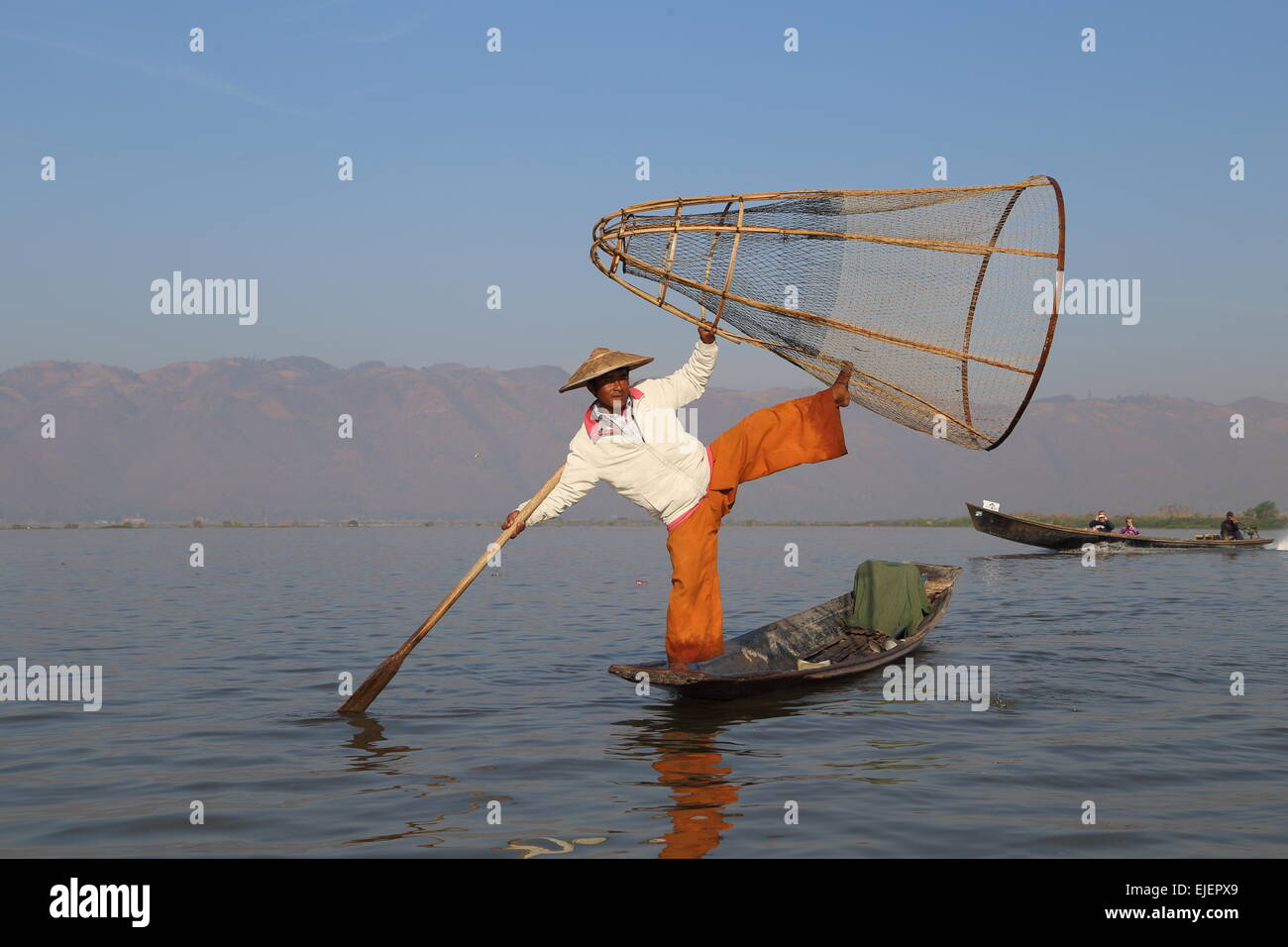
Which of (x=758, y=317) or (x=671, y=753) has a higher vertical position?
(x=758, y=317)

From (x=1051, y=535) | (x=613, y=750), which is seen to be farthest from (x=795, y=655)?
(x=1051, y=535)

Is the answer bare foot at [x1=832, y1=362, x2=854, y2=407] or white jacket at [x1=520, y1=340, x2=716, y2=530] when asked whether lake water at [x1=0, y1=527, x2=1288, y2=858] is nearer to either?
white jacket at [x1=520, y1=340, x2=716, y2=530]

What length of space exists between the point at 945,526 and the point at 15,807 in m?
88.0

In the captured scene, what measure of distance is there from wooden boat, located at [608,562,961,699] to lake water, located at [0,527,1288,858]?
0.23 meters

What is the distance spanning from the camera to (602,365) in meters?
8.36

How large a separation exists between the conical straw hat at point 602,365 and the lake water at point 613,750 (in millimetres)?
2672

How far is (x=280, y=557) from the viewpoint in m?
40.7

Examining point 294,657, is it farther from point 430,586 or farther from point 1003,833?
point 430,586

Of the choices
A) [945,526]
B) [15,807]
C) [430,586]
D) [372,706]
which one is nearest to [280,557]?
[430,586]

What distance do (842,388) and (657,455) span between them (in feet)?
5.01

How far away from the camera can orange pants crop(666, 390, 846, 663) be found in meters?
8.62

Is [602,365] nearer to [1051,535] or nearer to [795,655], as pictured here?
[795,655]

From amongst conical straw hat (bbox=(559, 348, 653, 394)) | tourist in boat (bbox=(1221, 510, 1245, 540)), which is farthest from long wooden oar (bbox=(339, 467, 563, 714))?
tourist in boat (bbox=(1221, 510, 1245, 540))
